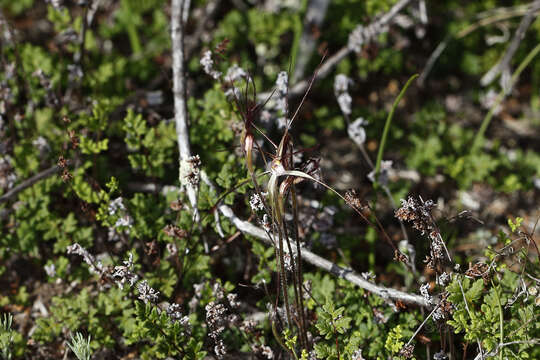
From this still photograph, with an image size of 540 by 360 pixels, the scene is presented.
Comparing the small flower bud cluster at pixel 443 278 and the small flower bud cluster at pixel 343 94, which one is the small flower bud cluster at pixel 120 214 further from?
the small flower bud cluster at pixel 443 278

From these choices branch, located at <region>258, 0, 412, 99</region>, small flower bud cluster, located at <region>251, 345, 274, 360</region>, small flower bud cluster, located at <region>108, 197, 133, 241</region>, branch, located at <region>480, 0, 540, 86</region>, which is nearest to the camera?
small flower bud cluster, located at <region>251, 345, 274, 360</region>

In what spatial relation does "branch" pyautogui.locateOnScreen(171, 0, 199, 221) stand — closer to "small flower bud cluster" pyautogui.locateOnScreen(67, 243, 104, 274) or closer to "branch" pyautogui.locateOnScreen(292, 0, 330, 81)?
"small flower bud cluster" pyautogui.locateOnScreen(67, 243, 104, 274)

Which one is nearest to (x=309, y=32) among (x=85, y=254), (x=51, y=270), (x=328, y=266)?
(x=328, y=266)

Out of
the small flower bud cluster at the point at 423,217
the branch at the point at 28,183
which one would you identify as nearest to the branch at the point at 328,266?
the small flower bud cluster at the point at 423,217

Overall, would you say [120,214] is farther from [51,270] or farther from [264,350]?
[264,350]

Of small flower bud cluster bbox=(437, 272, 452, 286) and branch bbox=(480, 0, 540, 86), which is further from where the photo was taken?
branch bbox=(480, 0, 540, 86)

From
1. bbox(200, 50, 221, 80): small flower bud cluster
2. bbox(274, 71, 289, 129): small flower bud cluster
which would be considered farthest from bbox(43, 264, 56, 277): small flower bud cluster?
bbox(274, 71, 289, 129): small flower bud cluster
